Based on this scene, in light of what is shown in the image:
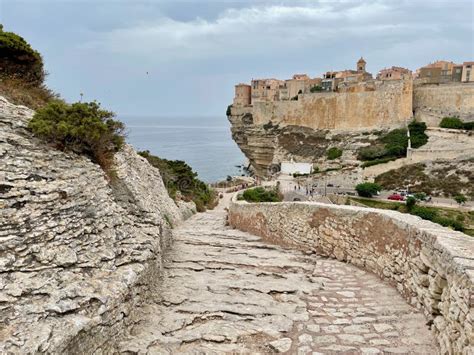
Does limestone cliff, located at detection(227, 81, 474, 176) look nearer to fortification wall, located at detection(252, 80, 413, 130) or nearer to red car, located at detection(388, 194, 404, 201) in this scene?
fortification wall, located at detection(252, 80, 413, 130)

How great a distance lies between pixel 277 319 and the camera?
4.34 meters

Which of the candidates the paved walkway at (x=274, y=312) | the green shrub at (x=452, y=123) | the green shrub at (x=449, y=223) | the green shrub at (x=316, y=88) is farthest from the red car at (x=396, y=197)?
the green shrub at (x=316, y=88)

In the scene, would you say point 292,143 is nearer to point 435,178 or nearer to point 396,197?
point 435,178

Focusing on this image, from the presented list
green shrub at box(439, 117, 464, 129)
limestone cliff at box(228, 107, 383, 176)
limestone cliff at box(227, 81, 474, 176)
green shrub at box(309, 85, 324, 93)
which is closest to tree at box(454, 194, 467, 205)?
limestone cliff at box(227, 81, 474, 176)

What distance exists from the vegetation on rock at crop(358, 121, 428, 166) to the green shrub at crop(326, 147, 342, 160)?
107 inches

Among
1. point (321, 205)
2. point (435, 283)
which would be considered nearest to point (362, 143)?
point (321, 205)

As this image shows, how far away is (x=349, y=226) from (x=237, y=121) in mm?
56781

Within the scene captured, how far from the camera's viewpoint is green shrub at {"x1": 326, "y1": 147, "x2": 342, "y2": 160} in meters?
44.3

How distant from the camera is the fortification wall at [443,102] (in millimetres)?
44500

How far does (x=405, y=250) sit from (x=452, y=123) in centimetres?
4465

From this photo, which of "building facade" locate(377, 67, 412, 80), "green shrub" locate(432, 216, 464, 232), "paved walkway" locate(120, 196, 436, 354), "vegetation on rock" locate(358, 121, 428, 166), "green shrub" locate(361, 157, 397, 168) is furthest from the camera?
"building facade" locate(377, 67, 412, 80)

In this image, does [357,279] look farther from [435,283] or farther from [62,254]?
[62,254]

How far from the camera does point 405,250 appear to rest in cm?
468

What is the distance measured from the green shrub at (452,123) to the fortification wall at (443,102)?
1.37 metres
